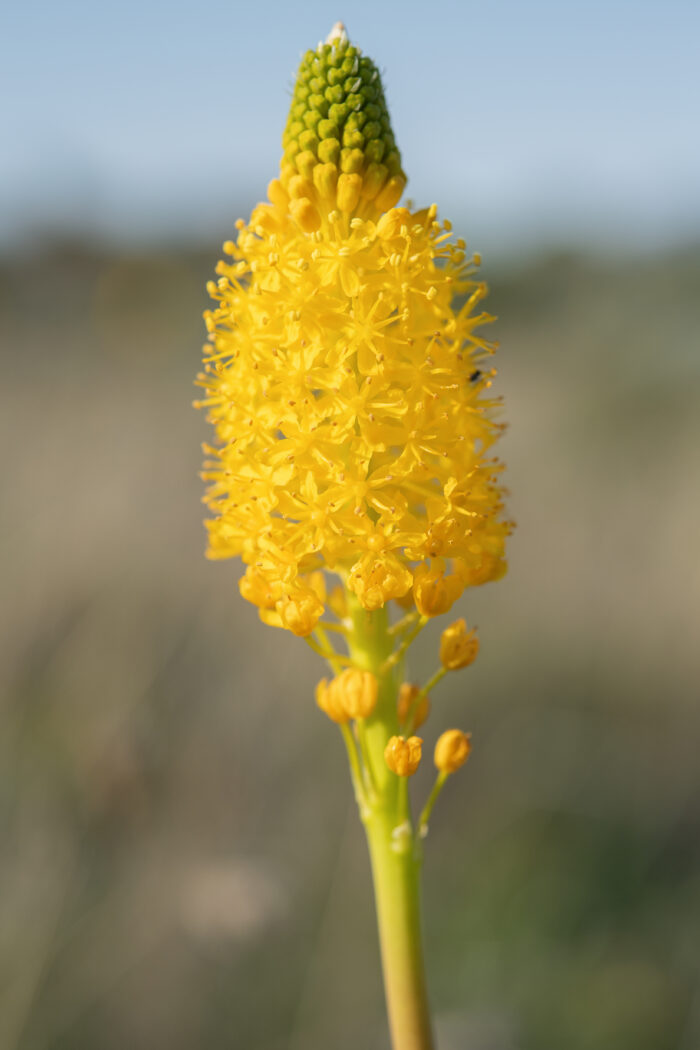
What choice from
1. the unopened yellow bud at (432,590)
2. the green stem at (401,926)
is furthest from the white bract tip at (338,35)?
the green stem at (401,926)

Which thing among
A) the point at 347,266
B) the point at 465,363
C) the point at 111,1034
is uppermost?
the point at 347,266

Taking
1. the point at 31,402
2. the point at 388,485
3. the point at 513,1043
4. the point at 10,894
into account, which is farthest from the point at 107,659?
the point at 31,402

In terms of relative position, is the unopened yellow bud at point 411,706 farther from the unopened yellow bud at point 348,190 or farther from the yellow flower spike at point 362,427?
the unopened yellow bud at point 348,190

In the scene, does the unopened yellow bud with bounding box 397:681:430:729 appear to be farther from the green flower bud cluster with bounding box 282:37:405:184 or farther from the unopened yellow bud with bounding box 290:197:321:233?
→ the green flower bud cluster with bounding box 282:37:405:184

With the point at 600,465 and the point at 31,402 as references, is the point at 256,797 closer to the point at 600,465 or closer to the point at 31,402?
the point at 600,465

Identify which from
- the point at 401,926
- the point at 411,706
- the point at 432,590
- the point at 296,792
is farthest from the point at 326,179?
the point at 296,792
